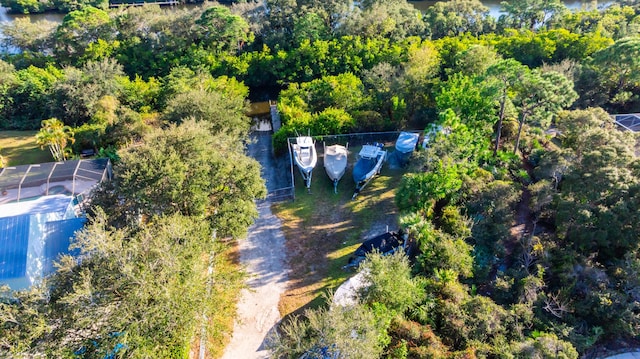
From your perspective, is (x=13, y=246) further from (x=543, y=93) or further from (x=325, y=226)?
(x=543, y=93)

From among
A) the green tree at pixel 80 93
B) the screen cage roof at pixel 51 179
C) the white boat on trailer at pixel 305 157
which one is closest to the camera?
the screen cage roof at pixel 51 179

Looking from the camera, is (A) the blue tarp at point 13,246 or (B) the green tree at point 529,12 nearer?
(A) the blue tarp at point 13,246

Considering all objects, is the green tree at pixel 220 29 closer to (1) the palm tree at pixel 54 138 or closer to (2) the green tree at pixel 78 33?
(2) the green tree at pixel 78 33

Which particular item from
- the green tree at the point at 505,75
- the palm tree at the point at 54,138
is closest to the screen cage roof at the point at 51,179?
the palm tree at the point at 54,138

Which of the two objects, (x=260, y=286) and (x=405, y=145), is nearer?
(x=260, y=286)

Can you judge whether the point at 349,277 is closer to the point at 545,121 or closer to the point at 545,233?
the point at 545,233

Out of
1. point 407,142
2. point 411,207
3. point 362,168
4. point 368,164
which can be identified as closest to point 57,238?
point 362,168

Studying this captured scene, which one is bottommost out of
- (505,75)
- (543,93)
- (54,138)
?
(54,138)

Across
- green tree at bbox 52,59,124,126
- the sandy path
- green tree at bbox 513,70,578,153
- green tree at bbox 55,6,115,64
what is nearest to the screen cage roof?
green tree at bbox 52,59,124,126
